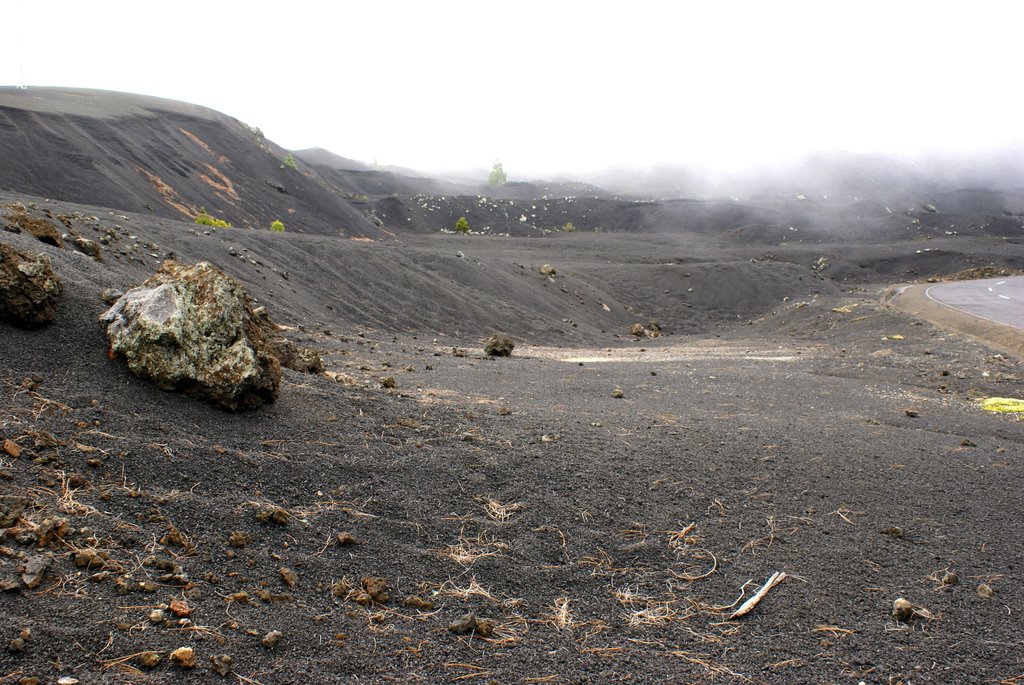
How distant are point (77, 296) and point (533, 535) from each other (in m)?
4.55

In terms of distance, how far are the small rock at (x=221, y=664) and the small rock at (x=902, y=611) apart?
3.31 m

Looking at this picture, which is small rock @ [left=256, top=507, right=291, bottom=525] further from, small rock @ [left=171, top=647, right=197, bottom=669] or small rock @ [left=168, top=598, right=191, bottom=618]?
small rock @ [left=171, top=647, right=197, bottom=669]

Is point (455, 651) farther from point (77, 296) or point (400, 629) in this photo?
point (77, 296)

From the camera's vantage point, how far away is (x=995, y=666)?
3.38 meters

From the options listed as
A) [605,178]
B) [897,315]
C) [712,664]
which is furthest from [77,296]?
[605,178]

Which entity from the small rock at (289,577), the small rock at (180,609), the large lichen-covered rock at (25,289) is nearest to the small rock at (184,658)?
the small rock at (180,609)

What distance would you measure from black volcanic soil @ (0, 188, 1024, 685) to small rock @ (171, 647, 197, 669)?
0.03 metres

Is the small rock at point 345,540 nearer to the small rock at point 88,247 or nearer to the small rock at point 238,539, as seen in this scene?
the small rock at point 238,539

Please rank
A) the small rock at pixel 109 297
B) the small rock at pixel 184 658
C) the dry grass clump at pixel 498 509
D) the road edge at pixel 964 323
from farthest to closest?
1. the road edge at pixel 964 323
2. the small rock at pixel 109 297
3. the dry grass clump at pixel 498 509
4. the small rock at pixel 184 658

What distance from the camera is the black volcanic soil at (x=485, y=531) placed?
3.17m

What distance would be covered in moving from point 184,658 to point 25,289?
4.08m

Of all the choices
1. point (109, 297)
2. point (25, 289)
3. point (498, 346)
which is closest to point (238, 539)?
point (25, 289)

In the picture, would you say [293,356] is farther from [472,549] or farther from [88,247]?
[88,247]

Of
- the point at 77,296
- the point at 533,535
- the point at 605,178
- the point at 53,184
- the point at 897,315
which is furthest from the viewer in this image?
the point at 605,178
